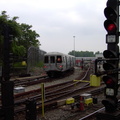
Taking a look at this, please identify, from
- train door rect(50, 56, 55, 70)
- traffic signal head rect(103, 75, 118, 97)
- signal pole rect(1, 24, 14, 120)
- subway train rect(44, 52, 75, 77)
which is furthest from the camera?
train door rect(50, 56, 55, 70)

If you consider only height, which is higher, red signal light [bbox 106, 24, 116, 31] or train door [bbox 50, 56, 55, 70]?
red signal light [bbox 106, 24, 116, 31]

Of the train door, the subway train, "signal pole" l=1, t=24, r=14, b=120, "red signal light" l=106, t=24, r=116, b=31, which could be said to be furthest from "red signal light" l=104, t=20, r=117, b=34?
the train door

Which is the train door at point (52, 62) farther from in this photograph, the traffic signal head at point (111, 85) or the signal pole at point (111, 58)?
the traffic signal head at point (111, 85)

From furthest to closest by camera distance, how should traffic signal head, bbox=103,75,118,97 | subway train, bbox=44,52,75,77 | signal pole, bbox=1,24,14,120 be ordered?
subway train, bbox=44,52,75,77, signal pole, bbox=1,24,14,120, traffic signal head, bbox=103,75,118,97

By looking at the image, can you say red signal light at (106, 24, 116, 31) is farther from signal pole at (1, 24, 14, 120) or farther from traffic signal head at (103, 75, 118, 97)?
signal pole at (1, 24, 14, 120)

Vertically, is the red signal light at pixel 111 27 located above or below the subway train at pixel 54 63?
above

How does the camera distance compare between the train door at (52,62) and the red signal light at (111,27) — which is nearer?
the red signal light at (111,27)

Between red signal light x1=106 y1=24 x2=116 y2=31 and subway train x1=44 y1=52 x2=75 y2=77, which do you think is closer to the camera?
red signal light x1=106 y1=24 x2=116 y2=31

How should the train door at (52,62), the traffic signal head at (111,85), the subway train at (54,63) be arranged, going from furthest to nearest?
the train door at (52,62) → the subway train at (54,63) → the traffic signal head at (111,85)

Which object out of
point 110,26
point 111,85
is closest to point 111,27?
point 110,26

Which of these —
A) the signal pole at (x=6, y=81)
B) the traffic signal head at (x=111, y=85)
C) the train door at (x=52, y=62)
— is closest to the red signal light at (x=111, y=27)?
the traffic signal head at (x=111, y=85)

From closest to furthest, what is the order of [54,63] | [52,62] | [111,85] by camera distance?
1. [111,85]
2. [54,63]
3. [52,62]

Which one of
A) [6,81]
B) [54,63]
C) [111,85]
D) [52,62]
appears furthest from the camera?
[52,62]

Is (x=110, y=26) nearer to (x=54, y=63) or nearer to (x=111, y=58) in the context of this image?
(x=111, y=58)
